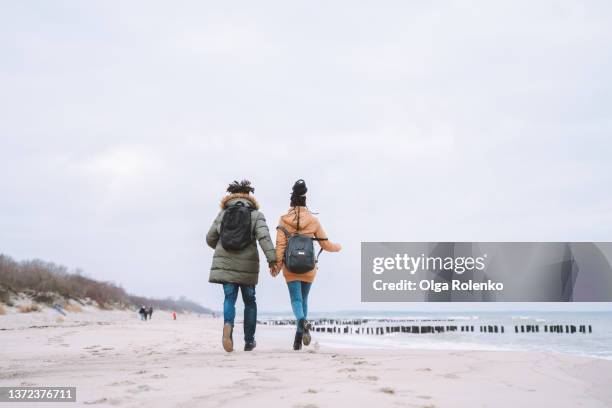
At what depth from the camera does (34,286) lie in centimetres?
4091

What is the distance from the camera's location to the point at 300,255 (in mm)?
6965

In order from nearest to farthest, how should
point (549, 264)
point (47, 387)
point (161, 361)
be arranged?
point (47, 387), point (161, 361), point (549, 264)

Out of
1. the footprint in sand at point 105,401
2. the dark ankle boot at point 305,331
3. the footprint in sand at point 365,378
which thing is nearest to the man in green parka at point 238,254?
the dark ankle boot at point 305,331

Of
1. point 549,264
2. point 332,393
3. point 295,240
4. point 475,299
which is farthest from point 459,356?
point 549,264

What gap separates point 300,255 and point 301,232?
0.42 m

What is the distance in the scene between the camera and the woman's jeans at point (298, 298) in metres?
7.05

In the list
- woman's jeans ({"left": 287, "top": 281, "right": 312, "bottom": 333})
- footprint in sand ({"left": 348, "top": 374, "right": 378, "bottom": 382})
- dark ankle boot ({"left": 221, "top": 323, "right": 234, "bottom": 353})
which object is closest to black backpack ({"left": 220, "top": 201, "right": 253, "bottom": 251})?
woman's jeans ({"left": 287, "top": 281, "right": 312, "bottom": 333})

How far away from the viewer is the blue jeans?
22.8ft

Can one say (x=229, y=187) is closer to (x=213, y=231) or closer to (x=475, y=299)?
(x=213, y=231)

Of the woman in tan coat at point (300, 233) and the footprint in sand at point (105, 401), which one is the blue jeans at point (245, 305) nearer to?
the woman in tan coat at point (300, 233)

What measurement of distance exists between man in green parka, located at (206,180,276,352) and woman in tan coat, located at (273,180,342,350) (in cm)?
29

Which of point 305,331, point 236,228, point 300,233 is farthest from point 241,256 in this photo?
point 305,331

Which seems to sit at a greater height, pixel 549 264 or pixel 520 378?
pixel 549 264

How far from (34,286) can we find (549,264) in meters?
35.1
